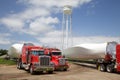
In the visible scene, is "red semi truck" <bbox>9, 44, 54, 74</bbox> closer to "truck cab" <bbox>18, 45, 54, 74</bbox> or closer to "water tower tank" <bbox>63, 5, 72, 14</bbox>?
"truck cab" <bbox>18, 45, 54, 74</bbox>

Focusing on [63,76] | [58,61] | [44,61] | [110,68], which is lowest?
[63,76]

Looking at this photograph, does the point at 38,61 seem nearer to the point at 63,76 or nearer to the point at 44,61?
the point at 44,61

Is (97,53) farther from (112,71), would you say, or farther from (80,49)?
(112,71)

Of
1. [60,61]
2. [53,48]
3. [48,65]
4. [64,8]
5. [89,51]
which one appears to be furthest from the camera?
[64,8]

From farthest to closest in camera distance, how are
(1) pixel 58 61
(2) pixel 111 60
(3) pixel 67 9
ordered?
1. (3) pixel 67 9
2. (1) pixel 58 61
3. (2) pixel 111 60

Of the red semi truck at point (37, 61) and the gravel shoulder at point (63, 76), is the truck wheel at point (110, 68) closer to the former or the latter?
the gravel shoulder at point (63, 76)

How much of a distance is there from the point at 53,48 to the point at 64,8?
38.1 meters

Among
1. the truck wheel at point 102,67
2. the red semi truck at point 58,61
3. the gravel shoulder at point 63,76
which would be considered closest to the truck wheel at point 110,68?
the truck wheel at point 102,67

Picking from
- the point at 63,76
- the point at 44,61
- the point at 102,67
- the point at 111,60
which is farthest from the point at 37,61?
the point at 102,67

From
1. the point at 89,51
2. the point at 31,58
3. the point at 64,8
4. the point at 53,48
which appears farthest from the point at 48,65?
the point at 64,8

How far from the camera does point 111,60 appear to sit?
3155 centimetres

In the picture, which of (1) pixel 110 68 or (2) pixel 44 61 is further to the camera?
(1) pixel 110 68

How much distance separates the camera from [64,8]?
71.1 metres

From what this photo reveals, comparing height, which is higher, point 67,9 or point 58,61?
point 67,9
